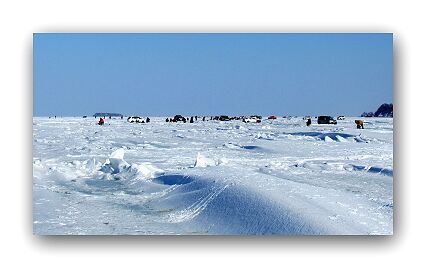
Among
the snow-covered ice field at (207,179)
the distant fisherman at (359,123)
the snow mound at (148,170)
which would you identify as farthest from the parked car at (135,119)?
the distant fisherman at (359,123)

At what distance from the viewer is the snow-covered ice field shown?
187 inches

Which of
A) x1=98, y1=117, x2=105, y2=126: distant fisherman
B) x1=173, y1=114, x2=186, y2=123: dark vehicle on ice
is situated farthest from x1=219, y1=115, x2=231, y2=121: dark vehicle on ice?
x1=98, y1=117, x2=105, y2=126: distant fisherman

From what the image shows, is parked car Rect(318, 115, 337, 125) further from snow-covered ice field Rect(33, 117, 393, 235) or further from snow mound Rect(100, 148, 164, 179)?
snow mound Rect(100, 148, 164, 179)

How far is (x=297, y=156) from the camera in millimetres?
5523

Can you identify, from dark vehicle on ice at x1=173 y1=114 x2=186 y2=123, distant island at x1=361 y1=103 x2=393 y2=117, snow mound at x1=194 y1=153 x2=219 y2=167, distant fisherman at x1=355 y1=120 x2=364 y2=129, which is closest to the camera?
distant island at x1=361 y1=103 x2=393 y2=117

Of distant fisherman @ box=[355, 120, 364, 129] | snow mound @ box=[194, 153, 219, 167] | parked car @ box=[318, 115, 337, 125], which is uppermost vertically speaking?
parked car @ box=[318, 115, 337, 125]

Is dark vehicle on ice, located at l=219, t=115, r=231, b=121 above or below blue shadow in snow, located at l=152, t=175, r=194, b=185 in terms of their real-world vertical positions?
above

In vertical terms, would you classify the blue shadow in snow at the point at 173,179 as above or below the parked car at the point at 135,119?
below

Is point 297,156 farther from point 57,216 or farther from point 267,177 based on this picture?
point 57,216

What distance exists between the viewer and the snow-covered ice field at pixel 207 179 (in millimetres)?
4754

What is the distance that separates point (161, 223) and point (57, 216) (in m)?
0.86

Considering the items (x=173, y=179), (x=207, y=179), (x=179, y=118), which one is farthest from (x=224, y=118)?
(x=173, y=179)

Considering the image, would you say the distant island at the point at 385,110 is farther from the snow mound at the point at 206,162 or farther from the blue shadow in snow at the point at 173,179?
the blue shadow in snow at the point at 173,179
